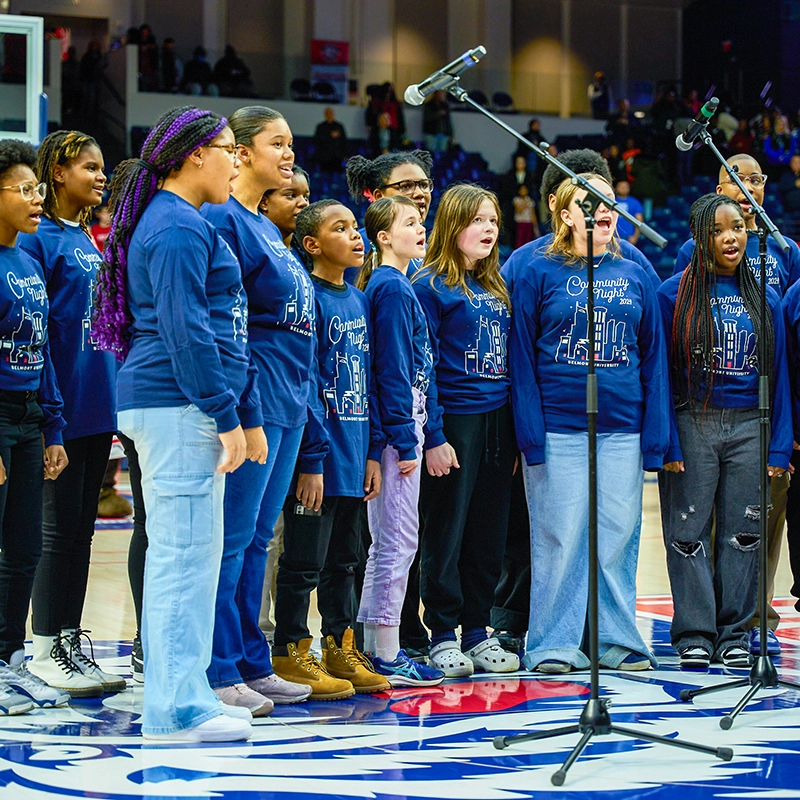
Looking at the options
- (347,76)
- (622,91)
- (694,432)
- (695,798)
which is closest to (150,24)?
(347,76)

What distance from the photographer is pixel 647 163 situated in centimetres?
1728

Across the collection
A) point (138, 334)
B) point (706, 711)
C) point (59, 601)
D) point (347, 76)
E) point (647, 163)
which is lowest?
point (706, 711)

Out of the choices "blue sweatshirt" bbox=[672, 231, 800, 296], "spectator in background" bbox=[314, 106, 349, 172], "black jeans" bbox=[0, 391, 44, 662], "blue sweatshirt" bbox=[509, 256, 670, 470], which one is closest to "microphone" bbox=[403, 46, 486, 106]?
"blue sweatshirt" bbox=[509, 256, 670, 470]

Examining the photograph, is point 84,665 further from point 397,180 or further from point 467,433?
point 397,180

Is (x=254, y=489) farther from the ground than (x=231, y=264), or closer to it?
closer to it

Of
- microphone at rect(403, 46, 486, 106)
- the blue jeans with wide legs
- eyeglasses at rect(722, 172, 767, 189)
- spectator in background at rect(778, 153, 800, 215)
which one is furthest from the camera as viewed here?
spectator in background at rect(778, 153, 800, 215)

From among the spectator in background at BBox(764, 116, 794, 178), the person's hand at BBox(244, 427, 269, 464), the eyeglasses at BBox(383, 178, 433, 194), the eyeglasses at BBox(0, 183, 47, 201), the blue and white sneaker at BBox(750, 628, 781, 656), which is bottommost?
the blue and white sneaker at BBox(750, 628, 781, 656)

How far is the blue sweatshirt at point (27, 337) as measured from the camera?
12.5ft

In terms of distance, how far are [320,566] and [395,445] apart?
0.48 meters

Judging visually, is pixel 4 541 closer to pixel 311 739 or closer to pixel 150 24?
pixel 311 739

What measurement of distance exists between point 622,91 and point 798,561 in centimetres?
1926

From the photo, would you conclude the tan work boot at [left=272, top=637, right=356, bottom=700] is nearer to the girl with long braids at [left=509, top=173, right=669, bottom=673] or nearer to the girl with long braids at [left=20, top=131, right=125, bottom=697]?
the girl with long braids at [left=20, top=131, right=125, bottom=697]

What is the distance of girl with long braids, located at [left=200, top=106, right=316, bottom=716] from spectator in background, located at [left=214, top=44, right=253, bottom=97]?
15178 mm

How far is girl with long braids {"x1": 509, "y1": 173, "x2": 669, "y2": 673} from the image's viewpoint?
4.58 m
